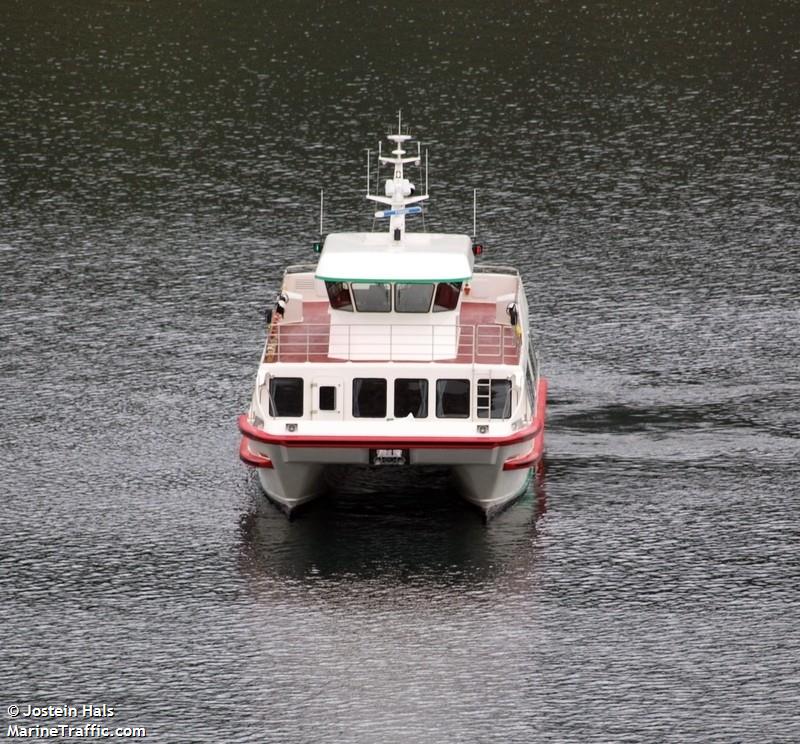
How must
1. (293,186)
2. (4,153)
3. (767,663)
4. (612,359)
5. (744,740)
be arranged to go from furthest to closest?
(4,153) < (293,186) < (612,359) < (767,663) < (744,740)

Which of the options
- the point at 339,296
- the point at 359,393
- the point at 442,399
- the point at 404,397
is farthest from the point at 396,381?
the point at 339,296

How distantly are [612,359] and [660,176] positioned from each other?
894 inches

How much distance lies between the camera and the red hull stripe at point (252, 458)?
4241cm

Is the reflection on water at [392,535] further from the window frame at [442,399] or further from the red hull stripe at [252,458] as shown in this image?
the window frame at [442,399]

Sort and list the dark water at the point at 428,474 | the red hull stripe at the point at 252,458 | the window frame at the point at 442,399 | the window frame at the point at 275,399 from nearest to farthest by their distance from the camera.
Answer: the dark water at the point at 428,474 < the window frame at the point at 442,399 < the window frame at the point at 275,399 < the red hull stripe at the point at 252,458

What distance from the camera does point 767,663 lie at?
1462 inches

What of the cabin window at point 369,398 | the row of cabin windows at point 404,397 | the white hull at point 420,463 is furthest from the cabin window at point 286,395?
the cabin window at point 369,398

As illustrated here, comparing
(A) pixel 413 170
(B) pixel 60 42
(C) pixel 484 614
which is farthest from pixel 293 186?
(C) pixel 484 614

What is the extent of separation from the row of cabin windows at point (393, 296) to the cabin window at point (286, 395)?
2863mm

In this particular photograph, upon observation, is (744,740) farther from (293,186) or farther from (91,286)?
(293,186)

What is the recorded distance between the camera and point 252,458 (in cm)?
4259

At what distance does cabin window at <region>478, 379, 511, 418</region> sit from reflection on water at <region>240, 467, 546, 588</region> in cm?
264

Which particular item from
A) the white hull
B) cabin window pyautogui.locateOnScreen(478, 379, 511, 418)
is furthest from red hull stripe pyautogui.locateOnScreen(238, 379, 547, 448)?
cabin window pyautogui.locateOnScreen(478, 379, 511, 418)

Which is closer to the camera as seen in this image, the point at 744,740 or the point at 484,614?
the point at 744,740
